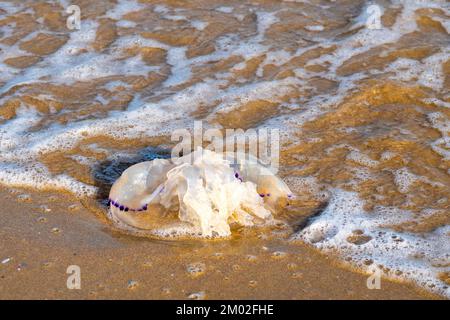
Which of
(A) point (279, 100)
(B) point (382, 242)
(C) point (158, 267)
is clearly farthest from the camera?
(A) point (279, 100)

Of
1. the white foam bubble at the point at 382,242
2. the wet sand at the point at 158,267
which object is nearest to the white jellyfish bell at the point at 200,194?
the wet sand at the point at 158,267

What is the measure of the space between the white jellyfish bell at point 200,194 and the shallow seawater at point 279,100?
0.58 feet

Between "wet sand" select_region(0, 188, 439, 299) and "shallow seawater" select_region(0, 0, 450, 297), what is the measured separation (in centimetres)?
16

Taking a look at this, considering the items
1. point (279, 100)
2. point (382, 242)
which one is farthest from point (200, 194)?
point (279, 100)

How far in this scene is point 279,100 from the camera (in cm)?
425

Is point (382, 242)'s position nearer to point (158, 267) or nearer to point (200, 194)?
point (200, 194)

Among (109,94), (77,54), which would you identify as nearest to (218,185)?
(109,94)

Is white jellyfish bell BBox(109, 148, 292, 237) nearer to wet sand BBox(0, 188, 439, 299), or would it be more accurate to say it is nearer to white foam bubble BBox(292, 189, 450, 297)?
wet sand BBox(0, 188, 439, 299)

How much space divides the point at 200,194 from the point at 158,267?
1.44 feet

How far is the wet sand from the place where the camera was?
2475mm

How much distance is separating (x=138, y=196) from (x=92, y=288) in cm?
65

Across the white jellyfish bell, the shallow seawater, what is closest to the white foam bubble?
the shallow seawater

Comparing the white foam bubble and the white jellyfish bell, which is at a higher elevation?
the white jellyfish bell

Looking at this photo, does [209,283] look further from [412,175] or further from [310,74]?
[310,74]
